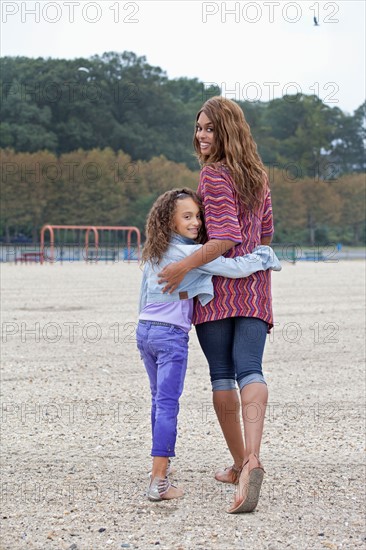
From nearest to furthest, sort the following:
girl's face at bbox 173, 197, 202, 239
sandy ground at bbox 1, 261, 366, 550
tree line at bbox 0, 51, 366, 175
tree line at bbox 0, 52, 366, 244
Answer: sandy ground at bbox 1, 261, 366, 550 → girl's face at bbox 173, 197, 202, 239 → tree line at bbox 0, 52, 366, 244 → tree line at bbox 0, 51, 366, 175

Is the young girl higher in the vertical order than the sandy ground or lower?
higher

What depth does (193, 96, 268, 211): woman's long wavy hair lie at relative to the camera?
3.99 m

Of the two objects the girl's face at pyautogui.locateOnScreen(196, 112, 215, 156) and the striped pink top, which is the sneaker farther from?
the girl's face at pyautogui.locateOnScreen(196, 112, 215, 156)

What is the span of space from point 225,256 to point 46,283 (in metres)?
18.3

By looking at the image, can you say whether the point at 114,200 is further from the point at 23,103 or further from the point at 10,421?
the point at 10,421

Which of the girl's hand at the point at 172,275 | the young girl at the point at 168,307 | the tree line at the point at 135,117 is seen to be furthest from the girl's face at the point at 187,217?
the tree line at the point at 135,117

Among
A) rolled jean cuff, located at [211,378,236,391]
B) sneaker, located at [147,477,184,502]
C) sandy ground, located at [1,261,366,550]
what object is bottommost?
sandy ground, located at [1,261,366,550]

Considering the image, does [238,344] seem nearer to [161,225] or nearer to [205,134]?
[161,225]

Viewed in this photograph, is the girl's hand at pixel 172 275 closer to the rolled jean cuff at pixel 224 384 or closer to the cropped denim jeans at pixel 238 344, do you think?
the cropped denim jeans at pixel 238 344

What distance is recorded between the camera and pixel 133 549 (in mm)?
3559

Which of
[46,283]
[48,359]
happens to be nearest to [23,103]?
[46,283]

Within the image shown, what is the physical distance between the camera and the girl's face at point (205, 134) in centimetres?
405

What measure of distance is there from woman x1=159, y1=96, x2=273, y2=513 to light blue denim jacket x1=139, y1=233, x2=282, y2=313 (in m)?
0.04

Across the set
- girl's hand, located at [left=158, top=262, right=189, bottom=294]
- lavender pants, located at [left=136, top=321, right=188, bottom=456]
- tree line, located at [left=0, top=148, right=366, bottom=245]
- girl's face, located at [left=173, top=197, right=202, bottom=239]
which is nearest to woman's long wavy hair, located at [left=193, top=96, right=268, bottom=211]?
girl's face, located at [left=173, top=197, right=202, bottom=239]
